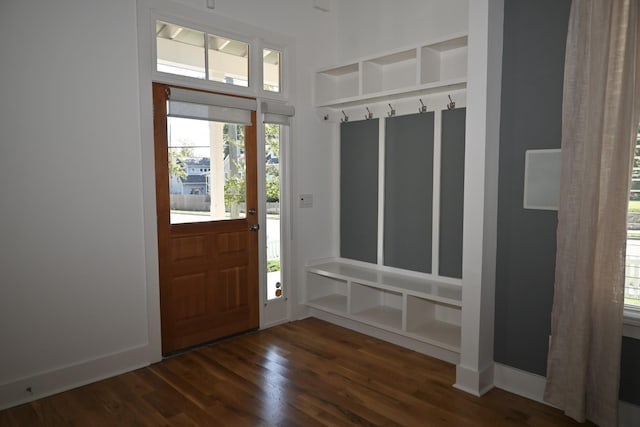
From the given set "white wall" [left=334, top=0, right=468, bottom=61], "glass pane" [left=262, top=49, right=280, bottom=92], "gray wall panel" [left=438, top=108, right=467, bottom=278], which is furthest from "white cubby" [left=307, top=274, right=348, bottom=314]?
"white wall" [left=334, top=0, right=468, bottom=61]

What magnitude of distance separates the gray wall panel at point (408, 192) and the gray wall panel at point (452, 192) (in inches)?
4.9

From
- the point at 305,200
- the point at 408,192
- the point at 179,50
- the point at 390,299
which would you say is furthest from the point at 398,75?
the point at 390,299

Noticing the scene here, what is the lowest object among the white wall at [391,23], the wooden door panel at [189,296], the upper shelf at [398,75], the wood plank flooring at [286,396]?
the wood plank flooring at [286,396]

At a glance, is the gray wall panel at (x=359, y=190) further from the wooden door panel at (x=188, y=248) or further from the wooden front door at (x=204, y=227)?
the wooden door panel at (x=188, y=248)

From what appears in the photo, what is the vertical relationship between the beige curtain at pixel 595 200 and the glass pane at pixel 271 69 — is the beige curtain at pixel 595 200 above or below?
below

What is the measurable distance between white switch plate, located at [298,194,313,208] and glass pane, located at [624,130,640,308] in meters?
2.66

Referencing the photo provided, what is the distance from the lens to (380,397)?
A: 2764mm

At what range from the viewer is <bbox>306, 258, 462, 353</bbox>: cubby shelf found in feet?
11.1

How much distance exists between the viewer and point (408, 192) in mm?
3896

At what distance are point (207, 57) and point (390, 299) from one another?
2.72 meters

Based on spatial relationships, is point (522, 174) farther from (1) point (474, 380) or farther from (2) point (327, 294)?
(2) point (327, 294)

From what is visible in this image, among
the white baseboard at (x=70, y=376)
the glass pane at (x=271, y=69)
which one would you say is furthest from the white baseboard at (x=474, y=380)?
the glass pane at (x=271, y=69)

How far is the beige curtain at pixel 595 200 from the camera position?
2246 millimetres

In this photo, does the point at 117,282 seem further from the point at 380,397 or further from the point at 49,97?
the point at 380,397
